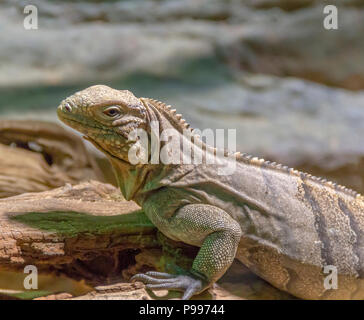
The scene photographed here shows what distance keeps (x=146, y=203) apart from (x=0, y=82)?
16.5ft

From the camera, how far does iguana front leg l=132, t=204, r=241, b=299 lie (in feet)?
9.17

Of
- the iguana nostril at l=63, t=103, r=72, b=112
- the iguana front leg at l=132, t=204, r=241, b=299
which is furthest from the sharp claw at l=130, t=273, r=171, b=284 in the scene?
the iguana nostril at l=63, t=103, r=72, b=112

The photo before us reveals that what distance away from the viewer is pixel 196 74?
7.92 m

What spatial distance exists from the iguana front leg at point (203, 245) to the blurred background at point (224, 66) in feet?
14.4

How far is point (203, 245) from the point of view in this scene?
285 cm

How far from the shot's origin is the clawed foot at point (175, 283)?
110 inches

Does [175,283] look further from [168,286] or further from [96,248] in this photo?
[96,248]

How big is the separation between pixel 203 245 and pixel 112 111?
1.10m

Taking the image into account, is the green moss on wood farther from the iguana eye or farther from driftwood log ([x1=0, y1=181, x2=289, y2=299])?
the iguana eye

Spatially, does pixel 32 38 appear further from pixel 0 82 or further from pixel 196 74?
pixel 196 74

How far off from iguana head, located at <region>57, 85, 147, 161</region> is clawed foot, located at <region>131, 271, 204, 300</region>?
845 mm

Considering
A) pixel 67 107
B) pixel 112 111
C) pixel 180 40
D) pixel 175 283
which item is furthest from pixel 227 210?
pixel 180 40

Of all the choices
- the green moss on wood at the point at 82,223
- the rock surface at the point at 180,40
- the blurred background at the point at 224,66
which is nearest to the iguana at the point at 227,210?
the green moss on wood at the point at 82,223
